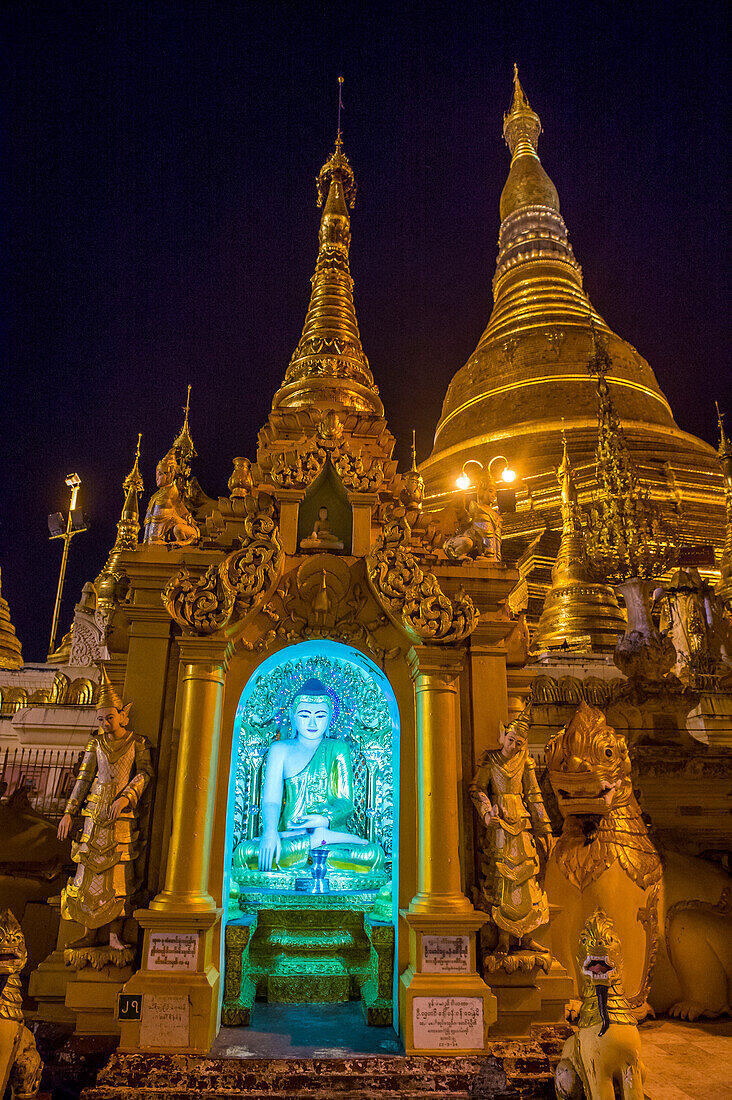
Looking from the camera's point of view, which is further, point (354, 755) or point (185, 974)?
point (354, 755)

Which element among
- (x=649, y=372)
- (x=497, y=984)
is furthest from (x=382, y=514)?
(x=649, y=372)

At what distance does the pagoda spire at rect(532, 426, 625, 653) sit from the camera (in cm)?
1842

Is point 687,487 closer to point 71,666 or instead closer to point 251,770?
point 71,666

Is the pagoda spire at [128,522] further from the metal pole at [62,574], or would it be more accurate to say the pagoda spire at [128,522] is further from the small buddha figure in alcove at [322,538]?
the small buddha figure in alcove at [322,538]

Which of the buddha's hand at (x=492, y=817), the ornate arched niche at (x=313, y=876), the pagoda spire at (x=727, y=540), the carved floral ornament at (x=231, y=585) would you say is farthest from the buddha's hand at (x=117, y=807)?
the pagoda spire at (x=727, y=540)

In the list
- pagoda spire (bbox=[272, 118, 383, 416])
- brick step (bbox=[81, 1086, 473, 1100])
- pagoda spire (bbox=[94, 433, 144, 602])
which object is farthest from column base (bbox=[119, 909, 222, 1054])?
pagoda spire (bbox=[94, 433, 144, 602])

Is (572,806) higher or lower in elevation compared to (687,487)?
lower

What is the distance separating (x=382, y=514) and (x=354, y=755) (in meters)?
2.56

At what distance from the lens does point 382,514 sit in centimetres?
765

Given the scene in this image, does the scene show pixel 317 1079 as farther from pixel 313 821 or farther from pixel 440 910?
pixel 313 821

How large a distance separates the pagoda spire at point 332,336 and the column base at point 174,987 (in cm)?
841

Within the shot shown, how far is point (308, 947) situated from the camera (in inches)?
259

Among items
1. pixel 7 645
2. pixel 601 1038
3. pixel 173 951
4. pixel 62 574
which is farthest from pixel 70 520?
pixel 601 1038

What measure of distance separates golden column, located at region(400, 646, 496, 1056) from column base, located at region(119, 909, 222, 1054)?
1.54 m
